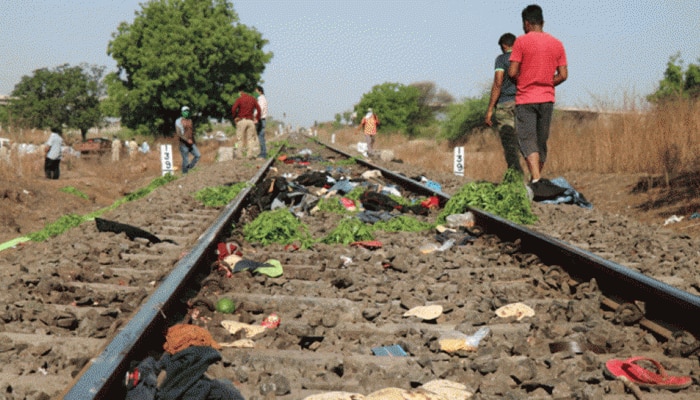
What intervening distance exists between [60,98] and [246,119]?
66367mm

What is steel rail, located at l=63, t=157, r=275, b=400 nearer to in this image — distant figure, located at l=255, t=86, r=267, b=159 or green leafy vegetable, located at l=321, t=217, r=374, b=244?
green leafy vegetable, located at l=321, t=217, r=374, b=244

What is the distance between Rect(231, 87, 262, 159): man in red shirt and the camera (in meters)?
16.3

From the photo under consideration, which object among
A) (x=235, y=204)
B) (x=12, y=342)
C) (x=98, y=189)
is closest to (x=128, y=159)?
(x=98, y=189)

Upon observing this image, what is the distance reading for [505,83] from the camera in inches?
325

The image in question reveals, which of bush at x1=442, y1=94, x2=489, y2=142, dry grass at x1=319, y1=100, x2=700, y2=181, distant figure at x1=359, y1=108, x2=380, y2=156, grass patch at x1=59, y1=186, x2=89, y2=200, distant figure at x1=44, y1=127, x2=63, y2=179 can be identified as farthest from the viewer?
bush at x1=442, y1=94, x2=489, y2=142

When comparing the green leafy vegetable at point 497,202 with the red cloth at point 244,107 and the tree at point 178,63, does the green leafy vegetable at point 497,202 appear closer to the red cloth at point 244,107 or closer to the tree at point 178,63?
the red cloth at point 244,107

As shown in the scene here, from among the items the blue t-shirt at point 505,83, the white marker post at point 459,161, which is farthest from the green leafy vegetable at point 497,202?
the white marker post at point 459,161

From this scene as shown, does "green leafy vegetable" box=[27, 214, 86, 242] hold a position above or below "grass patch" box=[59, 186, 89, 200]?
above

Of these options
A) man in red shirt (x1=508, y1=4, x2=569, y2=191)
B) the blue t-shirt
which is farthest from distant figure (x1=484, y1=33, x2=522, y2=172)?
man in red shirt (x1=508, y1=4, x2=569, y2=191)

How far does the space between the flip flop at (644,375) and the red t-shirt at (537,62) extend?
17.3ft

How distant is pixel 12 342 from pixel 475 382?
2044 mm

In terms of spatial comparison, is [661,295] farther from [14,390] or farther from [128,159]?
[128,159]

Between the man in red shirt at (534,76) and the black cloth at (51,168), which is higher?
the man in red shirt at (534,76)

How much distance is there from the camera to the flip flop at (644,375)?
230 cm
